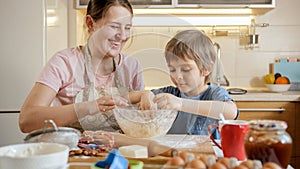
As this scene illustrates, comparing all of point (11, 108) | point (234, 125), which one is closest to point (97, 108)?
point (234, 125)

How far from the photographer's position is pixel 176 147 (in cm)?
109

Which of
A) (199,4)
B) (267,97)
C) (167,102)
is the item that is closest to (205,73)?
(167,102)

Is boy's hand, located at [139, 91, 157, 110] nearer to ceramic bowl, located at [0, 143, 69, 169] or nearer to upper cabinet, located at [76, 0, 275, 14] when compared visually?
ceramic bowl, located at [0, 143, 69, 169]

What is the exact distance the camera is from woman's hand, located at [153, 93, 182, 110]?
3.82 ft

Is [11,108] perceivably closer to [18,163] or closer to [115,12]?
[115,12]

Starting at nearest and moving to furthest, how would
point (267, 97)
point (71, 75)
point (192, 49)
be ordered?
point (192, 49) < point (71, 75) < point (267, 97)

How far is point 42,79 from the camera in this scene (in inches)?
57.3

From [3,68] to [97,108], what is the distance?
1.13 m

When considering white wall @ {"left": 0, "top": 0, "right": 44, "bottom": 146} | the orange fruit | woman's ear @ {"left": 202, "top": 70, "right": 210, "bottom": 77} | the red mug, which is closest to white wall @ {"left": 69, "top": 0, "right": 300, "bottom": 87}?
the orange fruit

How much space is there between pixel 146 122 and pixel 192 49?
27cm

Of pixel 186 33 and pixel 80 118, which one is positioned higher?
pixel 186 33

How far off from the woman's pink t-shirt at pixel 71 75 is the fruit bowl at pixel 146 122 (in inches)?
11.5

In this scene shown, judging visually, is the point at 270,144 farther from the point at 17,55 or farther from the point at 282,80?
the point at 282,80

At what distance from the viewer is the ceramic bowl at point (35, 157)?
29.2 inches
